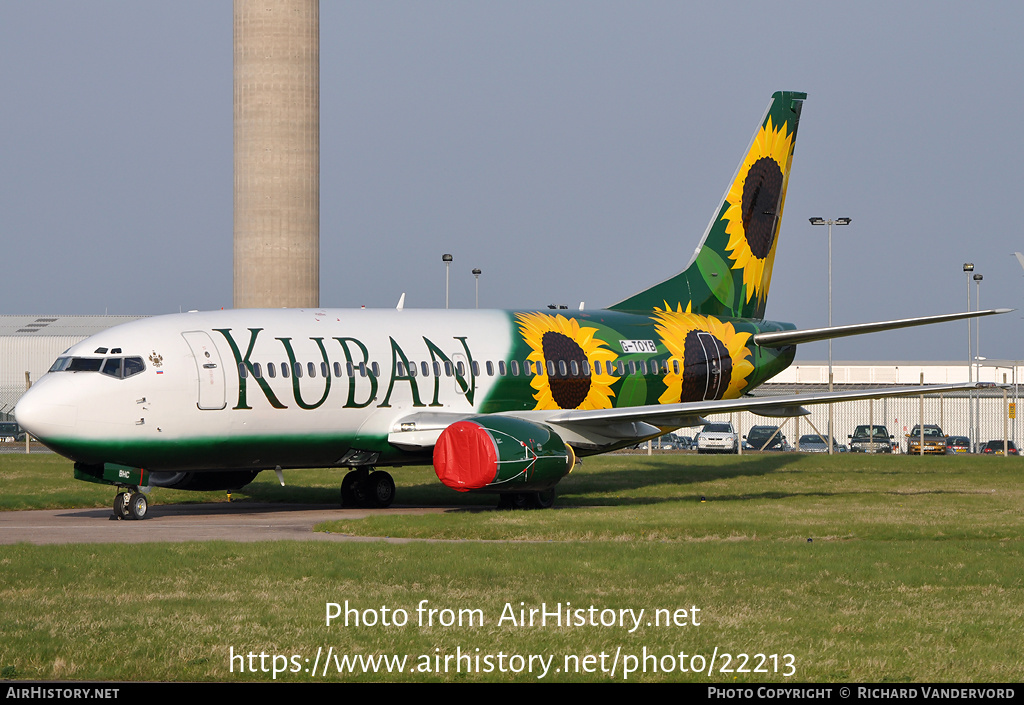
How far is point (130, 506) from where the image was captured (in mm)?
23703

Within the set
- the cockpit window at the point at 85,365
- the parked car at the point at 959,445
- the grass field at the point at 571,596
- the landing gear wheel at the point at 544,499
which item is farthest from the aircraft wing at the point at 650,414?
the parked car at the point at 959,445

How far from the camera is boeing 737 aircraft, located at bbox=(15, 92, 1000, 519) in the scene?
23281mm

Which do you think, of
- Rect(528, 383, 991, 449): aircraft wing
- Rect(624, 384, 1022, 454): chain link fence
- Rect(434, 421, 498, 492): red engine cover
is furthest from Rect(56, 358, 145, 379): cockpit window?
Rect(624, 384, 1022, 454): chain link fence

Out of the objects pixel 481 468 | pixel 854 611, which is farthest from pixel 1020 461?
pixel 854 611

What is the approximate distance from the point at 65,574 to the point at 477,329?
14.3 m

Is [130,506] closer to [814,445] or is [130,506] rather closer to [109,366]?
[109,366]

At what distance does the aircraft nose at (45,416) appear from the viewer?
2233 centimetres

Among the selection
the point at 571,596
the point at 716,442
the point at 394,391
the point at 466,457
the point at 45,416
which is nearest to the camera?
the point at 571,596

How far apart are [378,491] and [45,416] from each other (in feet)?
24.7

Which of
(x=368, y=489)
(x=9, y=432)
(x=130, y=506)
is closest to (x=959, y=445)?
(x=368, y=489)

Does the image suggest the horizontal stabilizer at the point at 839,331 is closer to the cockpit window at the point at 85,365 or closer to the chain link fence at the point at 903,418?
the cockpit window at the point at 85,365

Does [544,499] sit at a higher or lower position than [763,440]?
higher

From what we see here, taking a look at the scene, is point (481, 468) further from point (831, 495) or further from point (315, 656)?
point (315, 656)
